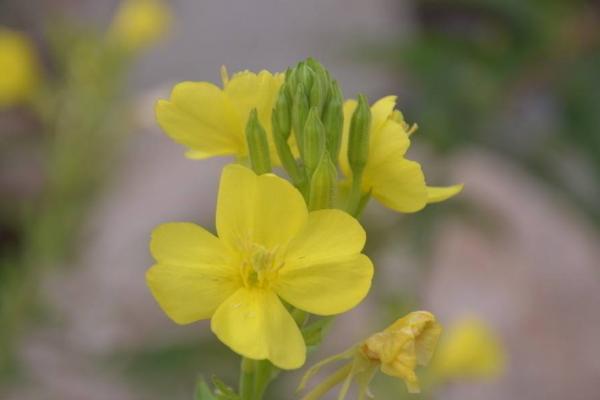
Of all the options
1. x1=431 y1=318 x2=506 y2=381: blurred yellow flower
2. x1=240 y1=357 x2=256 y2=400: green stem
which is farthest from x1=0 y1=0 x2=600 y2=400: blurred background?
x1=240 y1=357 x2=256 y2=400: green stem

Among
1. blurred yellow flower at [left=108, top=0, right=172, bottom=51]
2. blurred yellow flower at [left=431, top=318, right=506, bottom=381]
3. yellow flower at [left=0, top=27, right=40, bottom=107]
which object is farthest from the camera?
yellow flower at [left=0, top=27, right=40, bottom=107]

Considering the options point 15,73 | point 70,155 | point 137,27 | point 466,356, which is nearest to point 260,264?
point 466,356

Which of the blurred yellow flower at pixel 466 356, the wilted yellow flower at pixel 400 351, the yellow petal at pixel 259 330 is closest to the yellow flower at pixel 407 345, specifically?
the wilted yellow flower at pixel 400 351

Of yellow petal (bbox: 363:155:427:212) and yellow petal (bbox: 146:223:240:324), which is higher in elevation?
yellow petal (bbox: 363:155:427:212)

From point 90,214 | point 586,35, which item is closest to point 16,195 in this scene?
point 90,214

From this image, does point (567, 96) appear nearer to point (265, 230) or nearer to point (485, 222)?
point (485, 222)

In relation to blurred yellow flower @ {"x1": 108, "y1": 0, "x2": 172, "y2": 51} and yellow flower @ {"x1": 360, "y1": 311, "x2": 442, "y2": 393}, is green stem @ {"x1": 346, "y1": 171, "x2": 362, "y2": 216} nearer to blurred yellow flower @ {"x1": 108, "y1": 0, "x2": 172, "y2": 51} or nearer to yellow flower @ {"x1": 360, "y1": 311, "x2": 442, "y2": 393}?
yellow flower @ {"x1": 360, "y1": 311, "x2": 442, "y2": 393}
